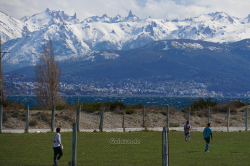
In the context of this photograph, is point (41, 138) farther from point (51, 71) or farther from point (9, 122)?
point (51, 71)

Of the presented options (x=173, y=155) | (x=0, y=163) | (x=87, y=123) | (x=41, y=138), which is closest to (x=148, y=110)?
(x=87, y=123)

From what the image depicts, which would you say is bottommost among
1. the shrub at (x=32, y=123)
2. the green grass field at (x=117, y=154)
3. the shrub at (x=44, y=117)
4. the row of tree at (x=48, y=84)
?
the green grass field at (x=117, y=154)

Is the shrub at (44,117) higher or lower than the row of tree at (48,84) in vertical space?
lower

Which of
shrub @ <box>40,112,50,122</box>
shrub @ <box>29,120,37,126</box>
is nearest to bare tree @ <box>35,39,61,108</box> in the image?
shrub @ <box>40,112,50,122</box>

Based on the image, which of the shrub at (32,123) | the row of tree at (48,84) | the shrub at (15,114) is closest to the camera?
the shrub at (32,123)

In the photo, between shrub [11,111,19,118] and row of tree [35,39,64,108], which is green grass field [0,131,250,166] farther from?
row of tree [35,39,64,108]

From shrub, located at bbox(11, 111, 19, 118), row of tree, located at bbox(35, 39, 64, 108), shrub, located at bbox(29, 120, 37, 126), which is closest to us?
shrub, located at bbox(29, 120, 37, 126)

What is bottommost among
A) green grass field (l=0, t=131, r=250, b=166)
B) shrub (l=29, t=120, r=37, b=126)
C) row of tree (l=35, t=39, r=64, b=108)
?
green grass field (l=0, t=131, r=250, b=166)

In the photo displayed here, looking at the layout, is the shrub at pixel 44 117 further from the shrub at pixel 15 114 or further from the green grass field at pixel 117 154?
the green grass field at pixel 117 154

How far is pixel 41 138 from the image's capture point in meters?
20.3

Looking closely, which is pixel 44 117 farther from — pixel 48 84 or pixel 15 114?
pixel 48 84

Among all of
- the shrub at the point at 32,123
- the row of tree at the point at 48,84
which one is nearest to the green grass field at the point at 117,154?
the shrub at the point at 32,123

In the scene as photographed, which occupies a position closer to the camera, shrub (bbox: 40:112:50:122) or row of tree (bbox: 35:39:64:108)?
shrub (bbox: 40:112:50:122)

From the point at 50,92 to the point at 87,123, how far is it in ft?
42.3
